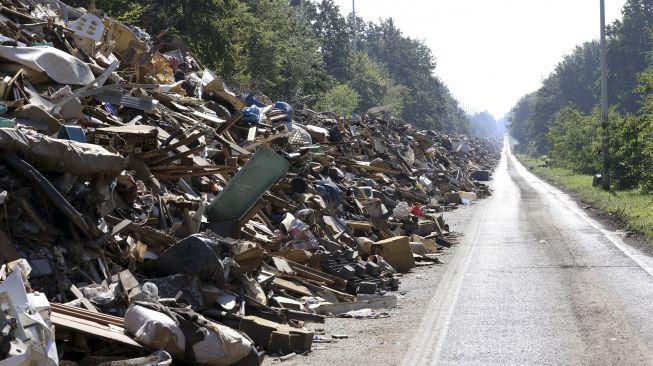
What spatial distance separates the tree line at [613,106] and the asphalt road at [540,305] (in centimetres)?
1143

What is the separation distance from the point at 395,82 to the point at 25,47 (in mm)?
116246

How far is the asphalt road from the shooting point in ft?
27.1

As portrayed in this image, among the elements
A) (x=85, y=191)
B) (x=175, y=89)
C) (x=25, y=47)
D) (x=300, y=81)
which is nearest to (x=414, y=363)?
(x=85, y=191)

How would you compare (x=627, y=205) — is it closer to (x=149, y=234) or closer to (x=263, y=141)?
(x=263, y=141)

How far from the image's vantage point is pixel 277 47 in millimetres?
46250

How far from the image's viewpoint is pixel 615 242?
722 inches

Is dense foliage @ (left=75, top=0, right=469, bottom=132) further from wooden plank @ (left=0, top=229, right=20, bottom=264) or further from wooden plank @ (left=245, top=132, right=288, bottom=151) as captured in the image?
wooden plank @ (left=0, top=229, right=20, bottom=264)

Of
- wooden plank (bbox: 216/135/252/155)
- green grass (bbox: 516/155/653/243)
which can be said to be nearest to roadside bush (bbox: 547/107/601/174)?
green grass (bbox: 516/155/653/243)

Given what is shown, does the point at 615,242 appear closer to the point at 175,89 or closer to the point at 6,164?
the point at 175,89

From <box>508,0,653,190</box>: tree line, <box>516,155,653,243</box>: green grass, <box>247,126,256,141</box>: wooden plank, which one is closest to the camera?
<box>247,126,256,141</box>: wooden plank

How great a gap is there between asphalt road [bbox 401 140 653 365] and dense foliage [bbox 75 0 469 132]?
12873 millimetres

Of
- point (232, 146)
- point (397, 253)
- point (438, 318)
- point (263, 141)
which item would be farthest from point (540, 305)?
point (263, 141)

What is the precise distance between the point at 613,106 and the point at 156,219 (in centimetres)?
4493

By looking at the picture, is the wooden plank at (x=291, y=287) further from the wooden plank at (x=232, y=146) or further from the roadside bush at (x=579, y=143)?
the roadside bush at (x=579, y=143)
